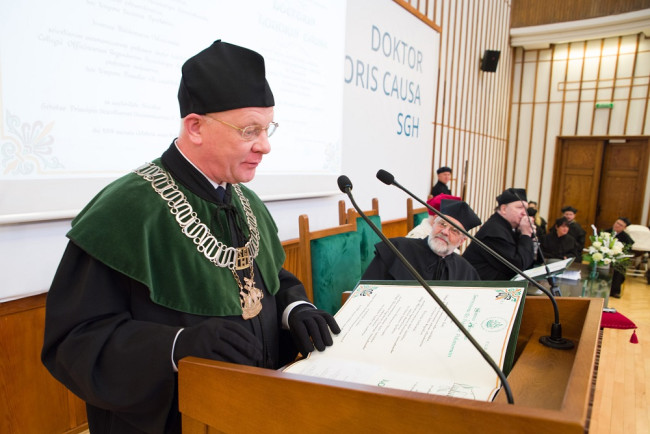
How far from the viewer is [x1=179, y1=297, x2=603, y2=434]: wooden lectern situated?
478 millimetres

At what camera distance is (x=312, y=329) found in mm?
938

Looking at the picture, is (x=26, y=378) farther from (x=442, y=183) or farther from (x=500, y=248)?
(x=442, y=183)

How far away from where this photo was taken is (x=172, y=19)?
84.6 inches

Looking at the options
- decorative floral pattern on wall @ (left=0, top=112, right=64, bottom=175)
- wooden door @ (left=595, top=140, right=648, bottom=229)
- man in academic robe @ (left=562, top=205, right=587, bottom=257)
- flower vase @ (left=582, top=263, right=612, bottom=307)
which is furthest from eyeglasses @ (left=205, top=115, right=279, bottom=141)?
wooden door @ (left=595, top=140, right=648, bottom=229)

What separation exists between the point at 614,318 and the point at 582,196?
672 centimetres

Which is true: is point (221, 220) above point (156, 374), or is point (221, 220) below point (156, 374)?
above

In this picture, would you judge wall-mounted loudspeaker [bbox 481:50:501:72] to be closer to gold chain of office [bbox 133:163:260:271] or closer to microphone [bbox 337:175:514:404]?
microphone [bbox 337:175:514:404]

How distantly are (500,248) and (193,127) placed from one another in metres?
3.21

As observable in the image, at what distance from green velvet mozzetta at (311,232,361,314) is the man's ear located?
1.30 meters

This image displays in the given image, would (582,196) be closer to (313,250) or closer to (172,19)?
(313,250)

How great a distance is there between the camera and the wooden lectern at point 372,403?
0.48 metres

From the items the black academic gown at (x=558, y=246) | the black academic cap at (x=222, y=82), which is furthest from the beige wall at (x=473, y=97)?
the black academic cap at (x=222, y=82)

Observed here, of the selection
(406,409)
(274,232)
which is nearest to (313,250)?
(274,232)

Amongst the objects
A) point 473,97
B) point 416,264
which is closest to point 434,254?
point 416,264
